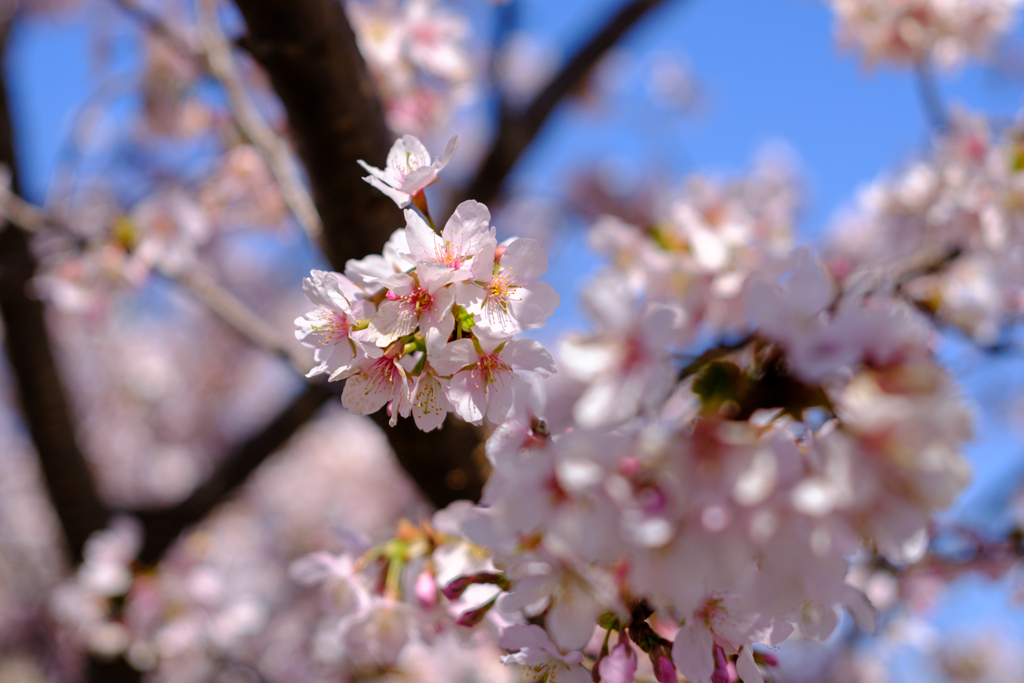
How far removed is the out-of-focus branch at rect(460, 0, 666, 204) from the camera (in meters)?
2.51

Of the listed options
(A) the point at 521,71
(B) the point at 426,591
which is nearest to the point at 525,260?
(B) the point at 426,591

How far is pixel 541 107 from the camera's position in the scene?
101 inches

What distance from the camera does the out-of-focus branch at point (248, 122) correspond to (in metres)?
1.51

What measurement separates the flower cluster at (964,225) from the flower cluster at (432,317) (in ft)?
3.31

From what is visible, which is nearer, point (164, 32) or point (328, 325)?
point (328, 325)

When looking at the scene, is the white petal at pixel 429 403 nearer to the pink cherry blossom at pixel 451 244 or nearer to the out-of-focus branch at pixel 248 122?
the pink cherry blossom at pixel 451 244

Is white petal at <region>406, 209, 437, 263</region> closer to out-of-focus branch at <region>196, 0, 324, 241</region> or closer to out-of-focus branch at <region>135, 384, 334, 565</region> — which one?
out-of-focus branch at <region>196, 0, 324, 241</region>

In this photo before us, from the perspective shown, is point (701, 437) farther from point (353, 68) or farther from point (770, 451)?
point (353, 68)

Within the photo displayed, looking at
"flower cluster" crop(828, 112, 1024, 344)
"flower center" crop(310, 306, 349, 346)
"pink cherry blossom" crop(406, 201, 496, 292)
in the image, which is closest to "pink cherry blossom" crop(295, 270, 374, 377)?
"flower center" crop(310, 306, 349, 346)

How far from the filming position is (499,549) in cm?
67

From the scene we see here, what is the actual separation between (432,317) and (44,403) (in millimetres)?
2736

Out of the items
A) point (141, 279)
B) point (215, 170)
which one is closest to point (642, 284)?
point (141, 279)

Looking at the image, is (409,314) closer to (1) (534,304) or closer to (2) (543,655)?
(1) (534,304)

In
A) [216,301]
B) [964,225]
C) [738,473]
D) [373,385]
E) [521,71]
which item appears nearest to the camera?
[738,473]
